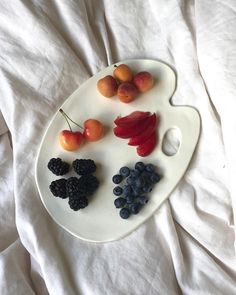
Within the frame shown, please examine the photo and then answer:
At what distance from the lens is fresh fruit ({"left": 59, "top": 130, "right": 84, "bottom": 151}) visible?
67cm

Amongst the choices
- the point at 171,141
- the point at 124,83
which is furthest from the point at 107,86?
the point at 171,141

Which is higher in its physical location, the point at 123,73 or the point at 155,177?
the point at 123,73

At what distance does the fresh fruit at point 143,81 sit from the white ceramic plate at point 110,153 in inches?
0.6

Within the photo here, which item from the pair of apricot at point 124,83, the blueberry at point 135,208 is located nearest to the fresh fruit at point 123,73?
the pair of apricot at point 124,83

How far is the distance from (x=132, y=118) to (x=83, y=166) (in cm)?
12

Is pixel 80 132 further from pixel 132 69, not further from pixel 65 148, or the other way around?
pixel 132 69

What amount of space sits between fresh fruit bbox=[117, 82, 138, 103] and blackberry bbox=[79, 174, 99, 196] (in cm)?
14

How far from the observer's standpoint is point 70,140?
665mm

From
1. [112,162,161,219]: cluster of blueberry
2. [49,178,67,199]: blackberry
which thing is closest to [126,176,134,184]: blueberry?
[112,162,161,219]: cluster of blueberry

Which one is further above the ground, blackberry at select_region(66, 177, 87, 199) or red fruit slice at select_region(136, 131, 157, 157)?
blackberry at select_region(66, 177, 87, 199)

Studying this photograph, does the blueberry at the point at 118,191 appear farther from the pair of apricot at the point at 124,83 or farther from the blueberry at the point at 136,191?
the pair of apricot at the point at 124,83

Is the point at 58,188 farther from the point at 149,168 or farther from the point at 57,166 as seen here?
the point at 149,168

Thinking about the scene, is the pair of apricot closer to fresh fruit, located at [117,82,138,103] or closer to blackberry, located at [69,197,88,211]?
fresh fruit, located at [117,82,138,103]

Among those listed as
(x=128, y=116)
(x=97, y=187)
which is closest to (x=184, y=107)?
(x=128, y=116)
